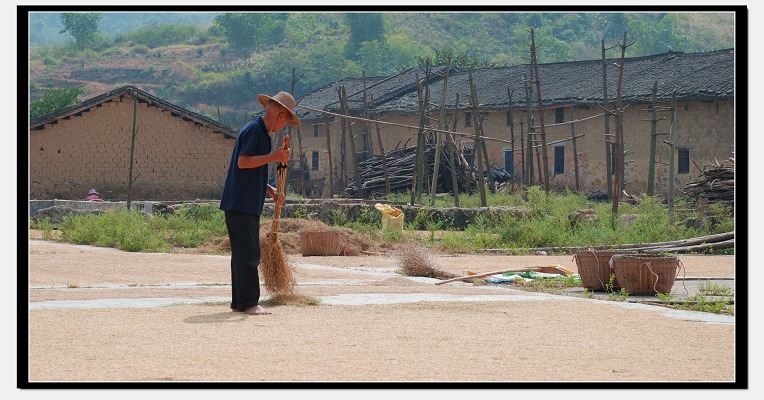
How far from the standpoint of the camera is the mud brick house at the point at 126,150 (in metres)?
34.7

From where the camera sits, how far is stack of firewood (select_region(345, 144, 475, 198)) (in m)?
43.7

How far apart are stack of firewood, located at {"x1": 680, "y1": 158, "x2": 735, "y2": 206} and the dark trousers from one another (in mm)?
17927

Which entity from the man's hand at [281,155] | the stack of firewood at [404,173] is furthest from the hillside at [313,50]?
the man's hand at [281,155]

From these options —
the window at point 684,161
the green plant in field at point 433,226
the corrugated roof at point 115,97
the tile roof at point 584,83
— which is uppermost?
the tile roof at point 584,83

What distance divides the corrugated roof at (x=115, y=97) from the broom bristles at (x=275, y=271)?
22.5 m

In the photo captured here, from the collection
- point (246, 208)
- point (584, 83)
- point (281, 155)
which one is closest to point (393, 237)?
point (246, 208)

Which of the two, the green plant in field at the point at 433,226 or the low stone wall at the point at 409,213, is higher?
the low stone wall at the point at 409,213

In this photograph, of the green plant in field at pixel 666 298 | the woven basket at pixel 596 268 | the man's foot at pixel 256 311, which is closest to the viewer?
the man's foot at pixel 256 311

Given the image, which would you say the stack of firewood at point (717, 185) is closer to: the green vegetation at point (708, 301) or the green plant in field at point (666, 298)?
the green vegetation at point (708, 301)

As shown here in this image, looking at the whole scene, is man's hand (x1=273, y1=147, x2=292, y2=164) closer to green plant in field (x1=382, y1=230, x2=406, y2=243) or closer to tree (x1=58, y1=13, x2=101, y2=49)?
green plant in field (x1=382, y1=230, x2=406, y2=243)

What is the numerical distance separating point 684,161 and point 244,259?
3482cm

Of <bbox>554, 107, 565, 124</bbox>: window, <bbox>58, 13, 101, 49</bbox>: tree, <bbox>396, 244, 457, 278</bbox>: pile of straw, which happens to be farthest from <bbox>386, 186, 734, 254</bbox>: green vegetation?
<bbox>58, 13, 101, 49</bbox>: tree

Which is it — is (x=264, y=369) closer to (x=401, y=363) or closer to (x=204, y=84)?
(x=401, y=363)

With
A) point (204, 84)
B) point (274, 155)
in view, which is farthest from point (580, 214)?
point (204, 84)
